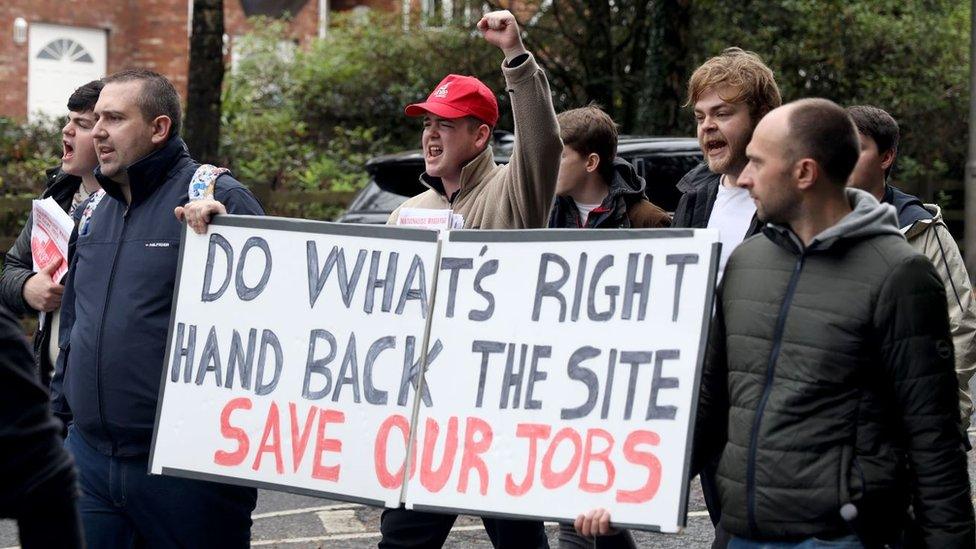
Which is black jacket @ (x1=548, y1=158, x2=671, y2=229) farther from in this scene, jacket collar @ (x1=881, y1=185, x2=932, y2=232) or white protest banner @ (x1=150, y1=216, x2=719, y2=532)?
white protest banner @ (x1=150, y1=216, x2=719, y2=532)

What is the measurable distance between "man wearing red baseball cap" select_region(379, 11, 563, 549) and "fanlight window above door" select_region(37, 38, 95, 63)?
69.5 feet

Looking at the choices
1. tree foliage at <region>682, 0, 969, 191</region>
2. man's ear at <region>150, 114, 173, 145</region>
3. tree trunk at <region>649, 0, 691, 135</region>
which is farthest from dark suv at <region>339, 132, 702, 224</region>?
tree foliage at <region>682, 0, 969, 191</region>

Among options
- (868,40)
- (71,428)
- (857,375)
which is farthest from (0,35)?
(857,375)

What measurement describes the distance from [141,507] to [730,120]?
2095mm

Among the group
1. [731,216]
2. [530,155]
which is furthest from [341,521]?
[731,216]

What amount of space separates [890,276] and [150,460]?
217 centimetres

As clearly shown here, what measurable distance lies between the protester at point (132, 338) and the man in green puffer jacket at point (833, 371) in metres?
1.72

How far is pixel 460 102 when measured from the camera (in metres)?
4.66

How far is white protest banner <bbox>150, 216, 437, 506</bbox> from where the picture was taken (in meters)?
4.10

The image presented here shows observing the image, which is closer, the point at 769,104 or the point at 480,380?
the point at 480,380

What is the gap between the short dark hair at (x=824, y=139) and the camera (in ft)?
11.3

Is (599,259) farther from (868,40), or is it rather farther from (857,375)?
(868,40)

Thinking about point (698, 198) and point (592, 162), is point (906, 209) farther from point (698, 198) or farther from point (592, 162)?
point (592, 162)

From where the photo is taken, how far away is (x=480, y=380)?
3.95m
